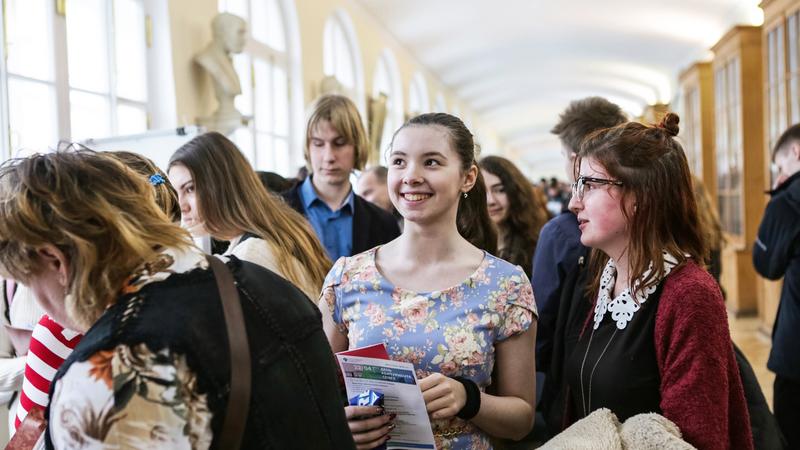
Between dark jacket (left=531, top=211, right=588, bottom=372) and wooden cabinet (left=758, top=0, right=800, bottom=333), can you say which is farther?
wooden cabinet (left=758, top=0, right=800, bottom=333)

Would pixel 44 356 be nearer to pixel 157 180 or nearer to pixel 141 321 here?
pixel 157 180

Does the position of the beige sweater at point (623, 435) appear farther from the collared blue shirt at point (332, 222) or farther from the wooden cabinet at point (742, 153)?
the wooden cabinet at point (742, 153)

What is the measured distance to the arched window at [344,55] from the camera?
11367 mm

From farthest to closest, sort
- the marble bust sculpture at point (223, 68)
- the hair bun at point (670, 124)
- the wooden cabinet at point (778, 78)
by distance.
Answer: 1. the wooden cabinet at point (778, 78)
2. the marble bust sculpture at point (223, 68)
3. the hair bun at point (670, 124)

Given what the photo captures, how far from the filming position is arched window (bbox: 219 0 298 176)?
7.98 metres

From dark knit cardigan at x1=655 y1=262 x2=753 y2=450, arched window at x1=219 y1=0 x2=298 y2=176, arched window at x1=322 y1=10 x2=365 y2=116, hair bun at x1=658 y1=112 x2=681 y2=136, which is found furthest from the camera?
arched window at x1=322 y1=10 x2=365 y2=116

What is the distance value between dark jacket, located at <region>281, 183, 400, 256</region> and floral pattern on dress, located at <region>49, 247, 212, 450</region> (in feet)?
8.65

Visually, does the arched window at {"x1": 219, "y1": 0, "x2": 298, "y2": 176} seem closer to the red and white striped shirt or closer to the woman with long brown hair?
the woman with long brown hair

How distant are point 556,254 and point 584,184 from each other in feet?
2.26

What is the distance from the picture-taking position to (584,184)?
2178 millimetres

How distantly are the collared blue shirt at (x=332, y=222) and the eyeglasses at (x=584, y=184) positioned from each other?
71.8 inches

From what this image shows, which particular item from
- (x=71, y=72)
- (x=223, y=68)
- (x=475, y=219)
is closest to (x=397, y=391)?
(x=475, y=219)

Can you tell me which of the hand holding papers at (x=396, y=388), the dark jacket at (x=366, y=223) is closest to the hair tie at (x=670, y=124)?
the hand holding papers at (x=396, y=388)

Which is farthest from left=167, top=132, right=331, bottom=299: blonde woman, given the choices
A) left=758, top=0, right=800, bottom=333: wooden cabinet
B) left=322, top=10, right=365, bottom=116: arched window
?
left=322, top=10, right=365, bottom=116: arched window
